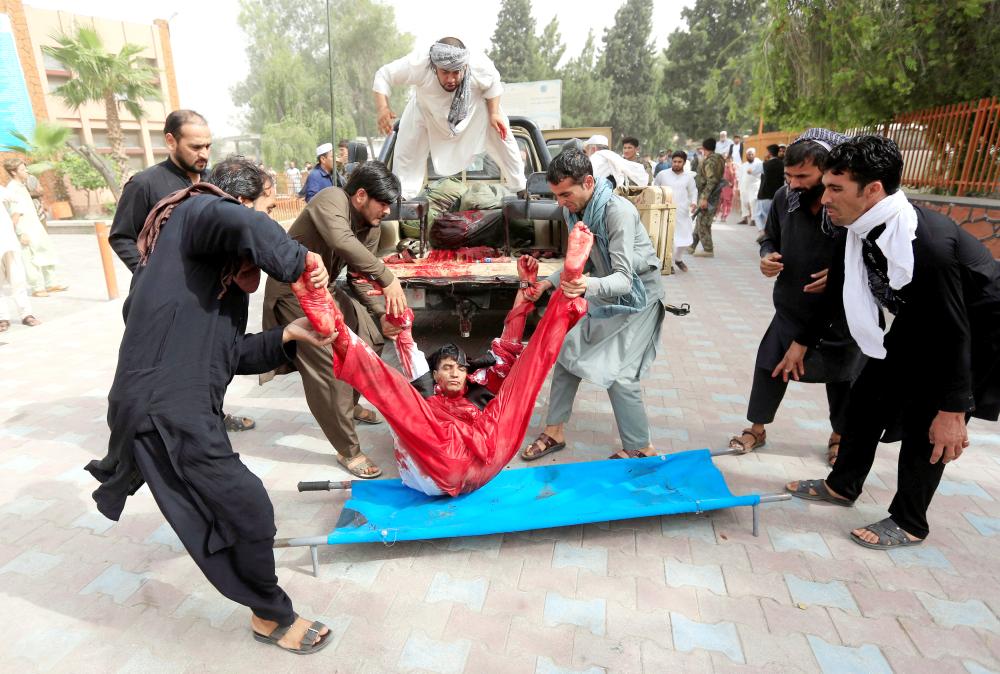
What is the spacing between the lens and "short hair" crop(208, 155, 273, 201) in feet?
7.55

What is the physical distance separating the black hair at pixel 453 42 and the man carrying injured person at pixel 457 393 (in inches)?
83.0

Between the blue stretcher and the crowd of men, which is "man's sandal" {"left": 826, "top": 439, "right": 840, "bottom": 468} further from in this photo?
the blue stretcher

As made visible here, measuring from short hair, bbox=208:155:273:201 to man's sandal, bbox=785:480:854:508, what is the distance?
2.91m

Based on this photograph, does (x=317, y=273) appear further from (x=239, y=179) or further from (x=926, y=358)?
(x=926, y=358)

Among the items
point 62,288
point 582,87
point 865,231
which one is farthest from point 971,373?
point 582,87

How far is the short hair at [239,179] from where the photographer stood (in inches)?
90.6

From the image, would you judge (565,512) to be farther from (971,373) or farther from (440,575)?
(971,373)

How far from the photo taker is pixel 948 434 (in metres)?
2.28

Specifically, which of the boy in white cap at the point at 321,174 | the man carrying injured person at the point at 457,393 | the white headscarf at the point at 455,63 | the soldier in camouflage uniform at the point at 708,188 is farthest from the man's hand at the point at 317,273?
the soldier in camouflage uniform at the point at 708,188

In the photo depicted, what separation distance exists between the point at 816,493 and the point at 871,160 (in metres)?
1.67

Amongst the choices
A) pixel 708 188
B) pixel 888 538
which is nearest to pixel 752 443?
pixel 888 538

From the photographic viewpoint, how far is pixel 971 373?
7.55ft

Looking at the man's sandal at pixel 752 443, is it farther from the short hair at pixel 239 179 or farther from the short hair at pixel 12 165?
the short hair at pixel 12 165

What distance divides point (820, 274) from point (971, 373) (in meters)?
0.86
